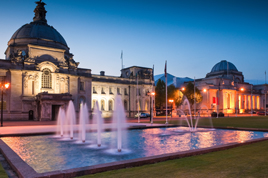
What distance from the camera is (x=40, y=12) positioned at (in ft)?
217

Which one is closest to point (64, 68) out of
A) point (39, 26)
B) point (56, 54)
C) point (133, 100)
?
point (56, 54)

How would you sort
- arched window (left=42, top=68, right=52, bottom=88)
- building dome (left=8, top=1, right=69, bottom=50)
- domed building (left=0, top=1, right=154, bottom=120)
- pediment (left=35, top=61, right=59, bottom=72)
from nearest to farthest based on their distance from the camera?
domed building (left=0, top=1, right=154, bottom=120) → pediment (left=35, top=61, right=59, bottom=72) → arched window (left=42, top=68, right=52, bottom=88) → building dome (left=8, top=1, right=69, bottom=50)

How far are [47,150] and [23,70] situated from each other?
42.1m

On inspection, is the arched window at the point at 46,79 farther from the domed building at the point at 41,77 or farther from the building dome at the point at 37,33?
the building dome at the point at 37,33

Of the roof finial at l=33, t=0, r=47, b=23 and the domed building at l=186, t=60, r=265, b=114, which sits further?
the domed building at l=186, t=60, r=265, b=114

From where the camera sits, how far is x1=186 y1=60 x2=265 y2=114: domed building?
320ft

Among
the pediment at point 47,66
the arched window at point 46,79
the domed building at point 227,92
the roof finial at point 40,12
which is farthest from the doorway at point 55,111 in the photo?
the domed building at point 227,92

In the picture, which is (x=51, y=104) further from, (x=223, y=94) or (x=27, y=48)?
(x=223, y=94)

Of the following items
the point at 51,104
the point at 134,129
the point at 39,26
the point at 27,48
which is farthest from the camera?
the point at 39,26

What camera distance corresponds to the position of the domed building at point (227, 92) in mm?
97500

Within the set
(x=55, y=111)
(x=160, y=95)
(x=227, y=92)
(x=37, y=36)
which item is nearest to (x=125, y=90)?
(x=160, y=95)

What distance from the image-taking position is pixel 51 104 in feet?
160

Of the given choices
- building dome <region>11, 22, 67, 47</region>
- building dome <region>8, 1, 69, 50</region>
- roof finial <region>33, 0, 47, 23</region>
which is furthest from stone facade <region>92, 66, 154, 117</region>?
roof finial <region>33, 0, 47, 23</region>

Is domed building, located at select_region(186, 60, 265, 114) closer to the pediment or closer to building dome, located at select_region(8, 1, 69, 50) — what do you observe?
building dome, located at select_region(8, 1, 69, 50)
